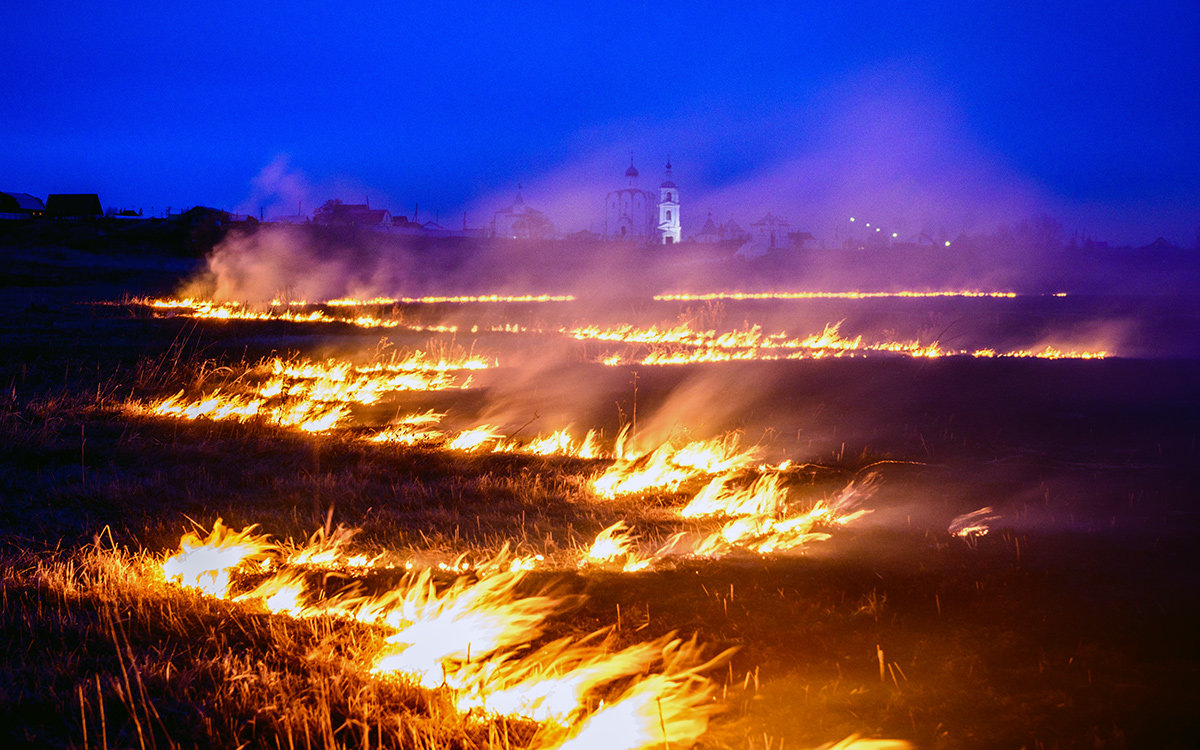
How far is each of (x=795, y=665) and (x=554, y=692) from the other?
1.46m

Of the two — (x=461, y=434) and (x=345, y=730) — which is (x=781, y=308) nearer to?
(x=461, y=434)

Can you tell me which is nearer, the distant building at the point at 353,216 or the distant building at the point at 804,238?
the distant building at the point at 353,216

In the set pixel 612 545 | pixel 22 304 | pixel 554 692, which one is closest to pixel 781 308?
pixel 22 304

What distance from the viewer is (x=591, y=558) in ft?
22.1

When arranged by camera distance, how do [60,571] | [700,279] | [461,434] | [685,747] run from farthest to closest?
[700,279] → [461,434] → [60,571] → [685,747]

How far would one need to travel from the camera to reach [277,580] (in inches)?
232

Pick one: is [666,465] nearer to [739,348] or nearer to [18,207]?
[739,348]

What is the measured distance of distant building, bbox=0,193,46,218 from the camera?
7125cm

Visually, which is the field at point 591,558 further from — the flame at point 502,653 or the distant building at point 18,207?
the distant building at point 18,207

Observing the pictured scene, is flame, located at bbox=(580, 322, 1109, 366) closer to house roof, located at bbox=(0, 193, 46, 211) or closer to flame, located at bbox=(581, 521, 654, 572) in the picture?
flame, located at bbox=(581, 521, 654, 572)

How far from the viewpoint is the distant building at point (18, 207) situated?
71250mm

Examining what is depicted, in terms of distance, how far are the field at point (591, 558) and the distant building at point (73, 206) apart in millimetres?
67479

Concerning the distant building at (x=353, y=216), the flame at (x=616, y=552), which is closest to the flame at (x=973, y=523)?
the flame at (x=616, y=552)

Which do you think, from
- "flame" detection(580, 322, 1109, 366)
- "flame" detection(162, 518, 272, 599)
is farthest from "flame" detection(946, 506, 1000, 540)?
"flame" detection(580, 322, 1109, 366)
